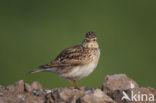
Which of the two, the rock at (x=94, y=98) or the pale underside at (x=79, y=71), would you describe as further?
the pale underside at (x=79, y=71)

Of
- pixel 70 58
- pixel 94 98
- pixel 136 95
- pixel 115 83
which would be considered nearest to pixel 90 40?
pixel 70 58

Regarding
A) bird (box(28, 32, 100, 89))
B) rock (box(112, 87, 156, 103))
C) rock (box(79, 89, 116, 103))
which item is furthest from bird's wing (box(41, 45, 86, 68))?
rock (box(79, 89, 116, 103))

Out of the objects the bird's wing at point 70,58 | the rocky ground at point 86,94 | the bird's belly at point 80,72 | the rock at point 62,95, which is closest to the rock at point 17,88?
the rocky ground at point 86,94

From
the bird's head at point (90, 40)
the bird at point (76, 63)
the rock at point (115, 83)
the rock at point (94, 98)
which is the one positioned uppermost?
→ the bird's head at point (90, 40)

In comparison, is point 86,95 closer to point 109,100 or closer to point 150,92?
point 109,100

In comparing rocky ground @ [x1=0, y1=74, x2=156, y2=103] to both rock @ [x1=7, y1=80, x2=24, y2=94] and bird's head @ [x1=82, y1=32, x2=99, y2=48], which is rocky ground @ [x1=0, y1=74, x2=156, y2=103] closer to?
rock @ [x1=7, y1=80, x2=24, y2=94]

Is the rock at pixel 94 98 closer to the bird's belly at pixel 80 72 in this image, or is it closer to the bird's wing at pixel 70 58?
the bird's belly at pixel 80 72
